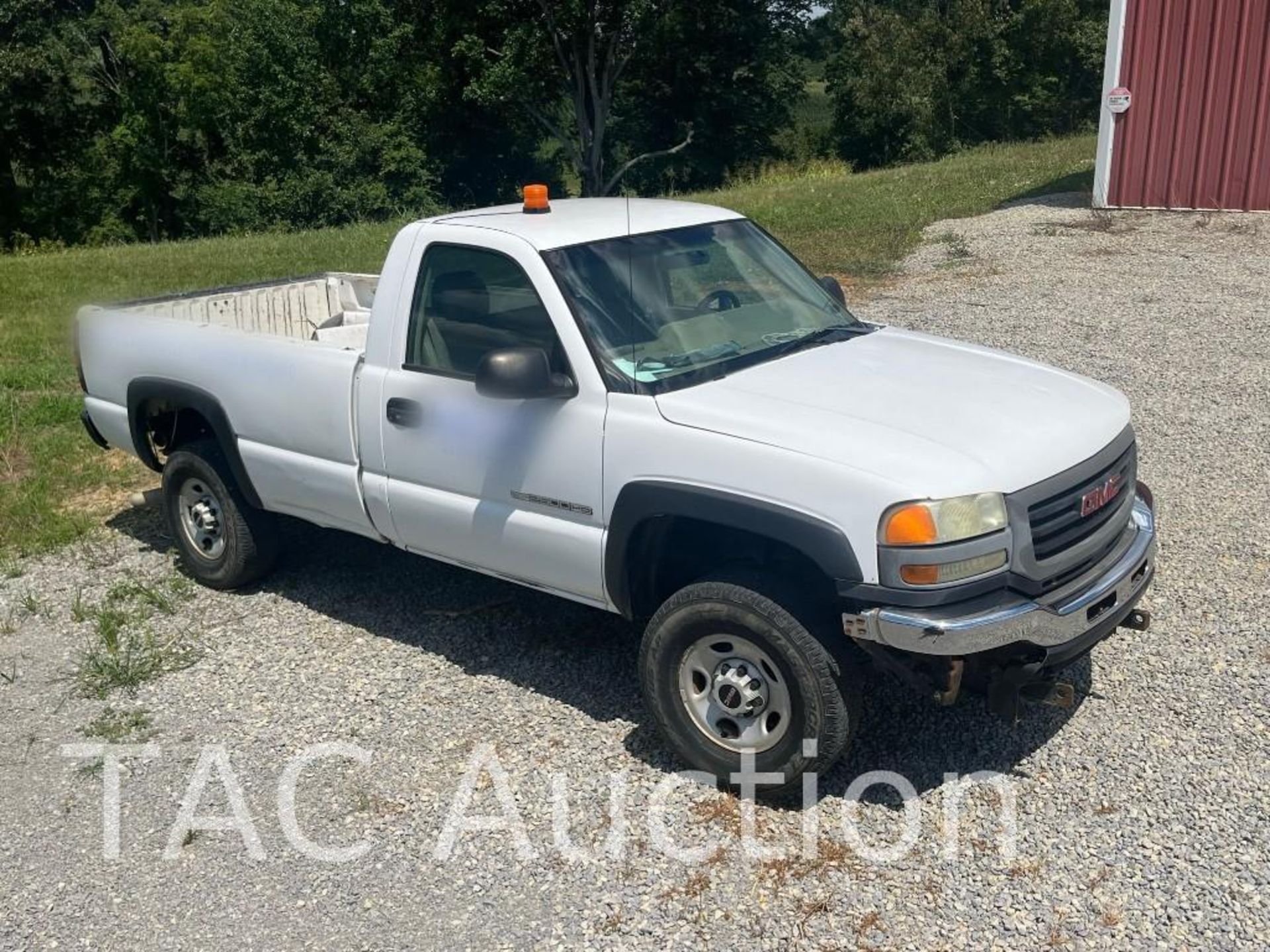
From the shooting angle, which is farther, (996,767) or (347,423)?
(347,423)

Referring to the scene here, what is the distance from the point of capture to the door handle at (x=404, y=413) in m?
5.00

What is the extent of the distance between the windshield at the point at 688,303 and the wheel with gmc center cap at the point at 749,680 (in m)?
0.86

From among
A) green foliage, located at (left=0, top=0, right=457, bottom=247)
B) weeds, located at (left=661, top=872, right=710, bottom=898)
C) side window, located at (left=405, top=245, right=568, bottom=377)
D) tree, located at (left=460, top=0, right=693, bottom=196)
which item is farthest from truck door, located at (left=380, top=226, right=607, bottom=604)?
green foliage, located at (left=0, top=0, right=457, bottom=247)

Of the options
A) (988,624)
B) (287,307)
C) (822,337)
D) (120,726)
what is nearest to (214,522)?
(120,726)

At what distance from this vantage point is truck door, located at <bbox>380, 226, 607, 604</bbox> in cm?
453

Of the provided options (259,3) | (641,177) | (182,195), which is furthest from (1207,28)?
(182,195)

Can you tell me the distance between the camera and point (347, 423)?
17.3 feet

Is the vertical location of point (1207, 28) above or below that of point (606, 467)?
above

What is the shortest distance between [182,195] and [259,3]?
762 cm

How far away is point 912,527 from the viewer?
12.4ft

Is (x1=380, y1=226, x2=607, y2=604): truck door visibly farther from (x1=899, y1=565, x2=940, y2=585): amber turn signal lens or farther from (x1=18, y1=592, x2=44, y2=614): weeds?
(x1=18, y1=592, x2=44, y2=614): weeds

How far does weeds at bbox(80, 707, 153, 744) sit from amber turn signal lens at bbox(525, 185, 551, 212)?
2.64m

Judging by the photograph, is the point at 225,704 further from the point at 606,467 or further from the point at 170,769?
the point at 606,467

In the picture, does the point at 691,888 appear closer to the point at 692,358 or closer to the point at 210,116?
the point at 692,358
